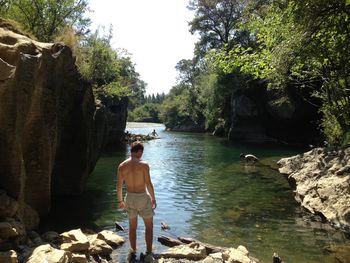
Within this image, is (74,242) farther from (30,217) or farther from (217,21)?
(217,21)

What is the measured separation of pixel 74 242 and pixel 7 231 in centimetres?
144

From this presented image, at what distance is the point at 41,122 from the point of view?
11.4 m

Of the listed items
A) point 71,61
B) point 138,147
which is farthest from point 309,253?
point 71,61

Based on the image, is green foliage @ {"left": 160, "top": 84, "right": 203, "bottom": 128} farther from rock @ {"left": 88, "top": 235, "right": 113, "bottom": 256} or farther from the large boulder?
rock @ {"left": 88, "top": 235, "right": 113, "bottom": 256}

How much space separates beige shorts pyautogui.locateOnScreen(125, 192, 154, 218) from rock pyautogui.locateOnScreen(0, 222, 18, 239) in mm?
2267

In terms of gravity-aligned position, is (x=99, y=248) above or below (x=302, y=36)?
below

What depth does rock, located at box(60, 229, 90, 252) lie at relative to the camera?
27.8ft

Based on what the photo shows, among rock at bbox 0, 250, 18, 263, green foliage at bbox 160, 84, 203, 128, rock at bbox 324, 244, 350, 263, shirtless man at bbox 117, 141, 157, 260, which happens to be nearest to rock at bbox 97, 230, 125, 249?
shirtless man at bbox 117, 141, 157, 260

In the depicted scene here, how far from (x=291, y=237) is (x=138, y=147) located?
5548 mm

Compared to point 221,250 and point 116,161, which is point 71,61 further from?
point 116,161

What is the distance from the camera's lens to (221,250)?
9.43 metres

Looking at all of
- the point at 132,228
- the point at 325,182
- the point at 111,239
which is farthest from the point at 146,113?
the point at 132,228

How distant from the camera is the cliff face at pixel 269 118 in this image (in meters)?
45.7

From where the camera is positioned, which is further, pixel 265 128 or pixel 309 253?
pixel 265 128
